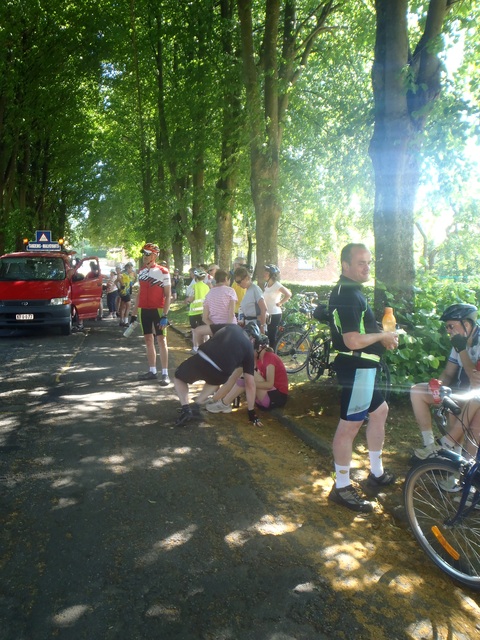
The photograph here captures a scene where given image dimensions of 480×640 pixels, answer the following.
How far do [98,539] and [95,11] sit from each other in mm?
24279

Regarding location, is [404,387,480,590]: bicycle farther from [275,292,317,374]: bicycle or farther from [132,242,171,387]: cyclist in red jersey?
[275,292,317,374]: bicycle

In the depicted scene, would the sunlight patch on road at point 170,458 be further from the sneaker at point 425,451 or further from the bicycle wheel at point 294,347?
the bicycle wheel at point 294,347

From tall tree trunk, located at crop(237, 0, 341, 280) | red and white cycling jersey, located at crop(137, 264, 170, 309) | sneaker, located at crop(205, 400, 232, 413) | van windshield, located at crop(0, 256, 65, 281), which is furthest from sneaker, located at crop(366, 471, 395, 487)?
van windshield, located at crop(0, 256, 65, 281)

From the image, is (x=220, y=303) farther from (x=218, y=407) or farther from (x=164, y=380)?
(x=164, y=380)

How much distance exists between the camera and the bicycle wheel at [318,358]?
9.51 metres

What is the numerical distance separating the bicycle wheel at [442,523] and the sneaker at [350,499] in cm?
57

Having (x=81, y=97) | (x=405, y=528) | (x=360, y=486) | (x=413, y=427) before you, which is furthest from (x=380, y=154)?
(x=81, y=97)

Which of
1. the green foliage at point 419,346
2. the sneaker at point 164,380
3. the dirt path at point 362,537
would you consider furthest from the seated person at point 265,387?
the sneaker at point 164,380

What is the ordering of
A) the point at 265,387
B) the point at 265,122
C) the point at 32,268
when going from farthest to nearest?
the point at 32,268 → the point at 265,122 → the point at 265,387

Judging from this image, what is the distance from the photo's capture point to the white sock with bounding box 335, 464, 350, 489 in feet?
15.4

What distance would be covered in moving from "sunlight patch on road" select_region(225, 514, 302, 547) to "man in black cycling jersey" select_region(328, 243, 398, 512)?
24.2 inches

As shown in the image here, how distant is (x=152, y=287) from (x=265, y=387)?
2.69 metres

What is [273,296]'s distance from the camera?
35.7 feet

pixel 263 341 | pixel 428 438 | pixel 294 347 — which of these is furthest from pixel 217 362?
pixel 294 347
